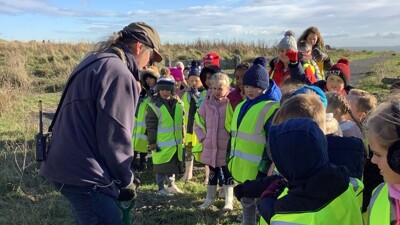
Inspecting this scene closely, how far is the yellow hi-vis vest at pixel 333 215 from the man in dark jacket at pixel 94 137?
1.14 m

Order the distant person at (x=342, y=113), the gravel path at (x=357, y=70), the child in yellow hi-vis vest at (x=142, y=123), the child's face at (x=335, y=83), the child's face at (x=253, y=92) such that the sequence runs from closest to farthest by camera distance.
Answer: the distant person at (x=342, y=113)
the child's face at (x=253, y=92)
the child's face at (x=335, y=83)
the child in yellow hi-vis vest at (x=142, y=123)
the gravel path at (x=357, y=70)

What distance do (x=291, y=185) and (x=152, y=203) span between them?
11.9 ft

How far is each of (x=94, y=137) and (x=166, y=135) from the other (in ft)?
10.5

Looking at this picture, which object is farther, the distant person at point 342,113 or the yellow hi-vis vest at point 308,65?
the yellow hi-vis vest at point 308,65

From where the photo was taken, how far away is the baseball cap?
312 cm

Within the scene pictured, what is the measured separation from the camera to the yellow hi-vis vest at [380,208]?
2.06 metres

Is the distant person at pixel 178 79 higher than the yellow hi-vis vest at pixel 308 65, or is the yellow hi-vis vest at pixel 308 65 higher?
the yellow hi-vis vest at pixel 308 65

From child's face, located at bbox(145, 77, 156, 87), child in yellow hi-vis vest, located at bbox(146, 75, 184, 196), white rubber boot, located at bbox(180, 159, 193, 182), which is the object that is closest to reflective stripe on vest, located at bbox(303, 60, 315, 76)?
child in yellow hi-vis vest, located at bbox(146, 75, 184, 196)

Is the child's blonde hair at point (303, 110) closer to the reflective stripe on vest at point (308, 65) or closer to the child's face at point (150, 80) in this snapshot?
the reflective stripe on vest at point (308, 65)

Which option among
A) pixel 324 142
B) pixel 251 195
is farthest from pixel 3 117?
pixel 324 142

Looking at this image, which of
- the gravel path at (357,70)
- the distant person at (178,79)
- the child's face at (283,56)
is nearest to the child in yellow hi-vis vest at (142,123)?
the distant person at (178,79)

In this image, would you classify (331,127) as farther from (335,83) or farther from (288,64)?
(288,64)

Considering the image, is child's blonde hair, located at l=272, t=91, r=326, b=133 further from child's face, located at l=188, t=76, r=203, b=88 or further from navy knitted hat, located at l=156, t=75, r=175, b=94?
child's face, located at l=188, t=76, r=203, b=88

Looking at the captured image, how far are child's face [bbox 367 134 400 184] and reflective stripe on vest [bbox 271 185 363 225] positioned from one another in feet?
0.70
